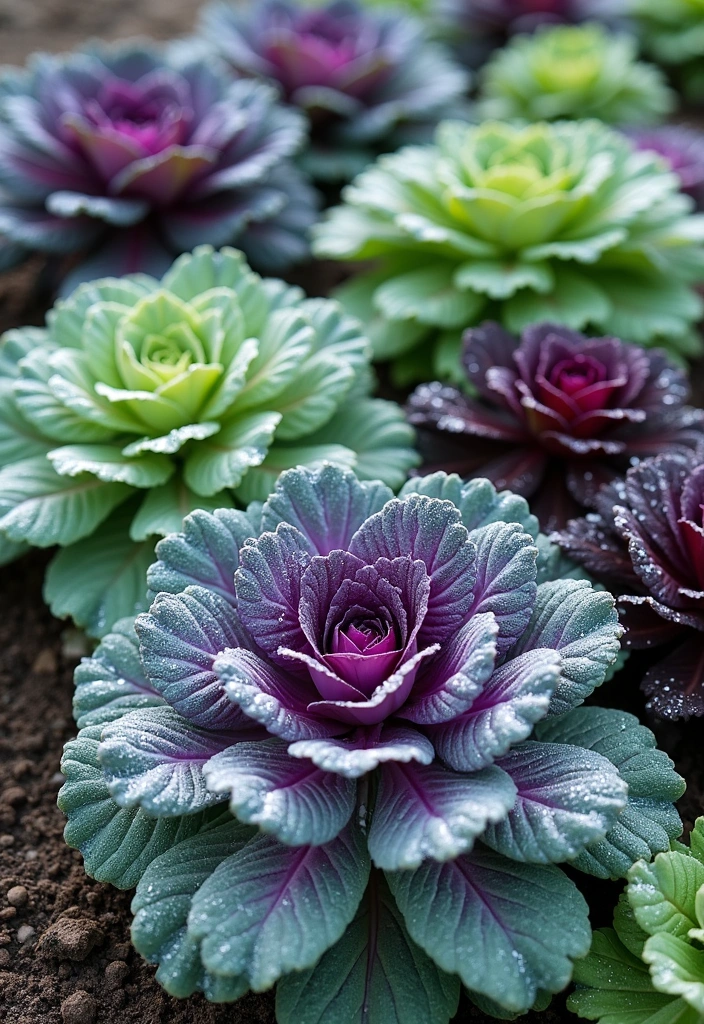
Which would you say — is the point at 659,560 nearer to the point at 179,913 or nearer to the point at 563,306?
the point at 563,306

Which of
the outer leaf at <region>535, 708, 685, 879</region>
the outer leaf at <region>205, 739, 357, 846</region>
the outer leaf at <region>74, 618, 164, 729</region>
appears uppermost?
the outer leaf at <region>205, 739, 357, 846</region>

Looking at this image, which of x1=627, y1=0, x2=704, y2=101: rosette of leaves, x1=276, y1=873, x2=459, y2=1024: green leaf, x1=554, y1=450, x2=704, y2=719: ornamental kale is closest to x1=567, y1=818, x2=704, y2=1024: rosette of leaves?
x1=276, y1=873, x2=459, y2=1024: green leaf

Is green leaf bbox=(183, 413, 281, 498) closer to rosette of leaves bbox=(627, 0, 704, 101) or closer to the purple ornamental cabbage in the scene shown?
the purple ornamental cabbage

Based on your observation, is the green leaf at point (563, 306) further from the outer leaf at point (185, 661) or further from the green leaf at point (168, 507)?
the outer leaf at point (185, 661)

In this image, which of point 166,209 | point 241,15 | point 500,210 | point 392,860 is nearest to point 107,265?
point 166,209

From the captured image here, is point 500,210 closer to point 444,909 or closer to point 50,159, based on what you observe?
point 50,159

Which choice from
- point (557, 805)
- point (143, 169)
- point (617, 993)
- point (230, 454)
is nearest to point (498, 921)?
point (557, 805)
